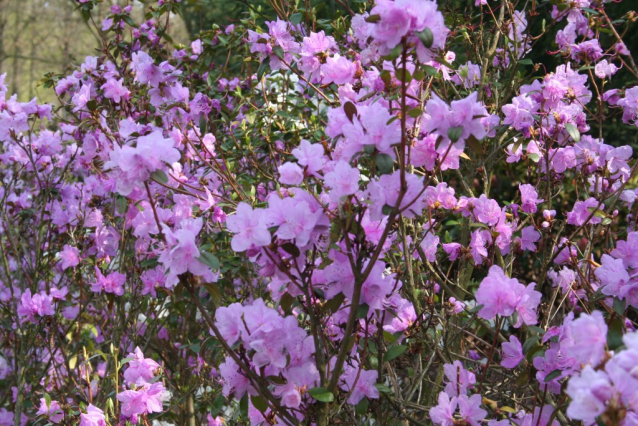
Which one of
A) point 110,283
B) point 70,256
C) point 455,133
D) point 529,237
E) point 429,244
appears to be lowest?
point 455,133

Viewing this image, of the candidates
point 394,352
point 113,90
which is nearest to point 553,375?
point 394,352

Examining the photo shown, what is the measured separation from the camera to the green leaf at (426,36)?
116 centimetres

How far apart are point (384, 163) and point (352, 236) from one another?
0.85 feet

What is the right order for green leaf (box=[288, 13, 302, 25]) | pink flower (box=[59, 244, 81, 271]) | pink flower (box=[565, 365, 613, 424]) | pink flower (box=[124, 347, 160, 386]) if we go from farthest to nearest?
pink flower (box=[59, 244, 81, 271]) < green leaf (box=[288, 13, 302, 25]) < pink flower (box=[124, 347, 160, 386]) < pink flower (box=[565, 365, 613, 424])

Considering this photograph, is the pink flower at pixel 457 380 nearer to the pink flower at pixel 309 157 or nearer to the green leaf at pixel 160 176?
the pink flower at pixel 309 157

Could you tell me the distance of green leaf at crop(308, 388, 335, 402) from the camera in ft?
4.20

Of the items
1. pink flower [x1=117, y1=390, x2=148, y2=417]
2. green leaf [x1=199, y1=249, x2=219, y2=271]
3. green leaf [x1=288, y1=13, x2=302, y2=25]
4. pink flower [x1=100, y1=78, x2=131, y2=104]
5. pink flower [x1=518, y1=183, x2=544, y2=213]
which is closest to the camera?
green leaf [x1=199, y1=249, x2=219, y2=271]

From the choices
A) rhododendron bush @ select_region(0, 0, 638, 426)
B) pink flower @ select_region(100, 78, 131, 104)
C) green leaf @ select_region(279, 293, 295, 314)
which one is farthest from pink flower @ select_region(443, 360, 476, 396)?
pink flower @ select_region(100, 78, 131, 104)

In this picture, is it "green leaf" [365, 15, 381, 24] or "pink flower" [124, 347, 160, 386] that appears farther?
"pink flower" [124, 347, 160, 386]

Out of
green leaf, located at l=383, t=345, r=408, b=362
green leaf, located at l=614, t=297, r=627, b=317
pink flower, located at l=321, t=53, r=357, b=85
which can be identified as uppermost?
pink flower, located at l=321, t=53, r=357, b=85

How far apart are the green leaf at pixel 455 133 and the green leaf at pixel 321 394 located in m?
0.60

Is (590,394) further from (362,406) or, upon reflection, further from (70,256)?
(70,256)

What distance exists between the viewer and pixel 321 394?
4.23ft

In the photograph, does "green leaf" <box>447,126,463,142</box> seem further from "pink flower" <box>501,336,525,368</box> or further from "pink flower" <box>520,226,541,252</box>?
"pink flower" <box>520,226,541,252</box>
